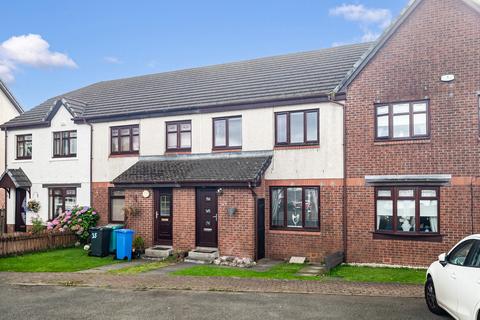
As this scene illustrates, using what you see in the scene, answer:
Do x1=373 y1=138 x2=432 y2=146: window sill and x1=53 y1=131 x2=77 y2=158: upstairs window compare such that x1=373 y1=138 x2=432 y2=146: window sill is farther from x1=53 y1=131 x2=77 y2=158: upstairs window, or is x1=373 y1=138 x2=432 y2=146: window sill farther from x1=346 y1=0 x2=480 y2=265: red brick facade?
x1=53 y1=131 x2=77 y2=158: upstairs window

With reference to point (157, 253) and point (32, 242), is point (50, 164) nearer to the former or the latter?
point (32, 242)

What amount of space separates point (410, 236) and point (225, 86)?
9.45 metres

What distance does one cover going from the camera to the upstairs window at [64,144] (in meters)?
22.2

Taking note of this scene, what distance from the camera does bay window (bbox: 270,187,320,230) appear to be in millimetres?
16469

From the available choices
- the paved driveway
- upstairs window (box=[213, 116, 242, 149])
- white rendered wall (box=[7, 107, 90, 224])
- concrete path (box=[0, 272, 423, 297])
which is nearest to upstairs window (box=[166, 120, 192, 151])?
upstairs window (box=[213, 116, 242, 149])

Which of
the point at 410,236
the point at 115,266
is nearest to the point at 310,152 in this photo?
the point at 410,236

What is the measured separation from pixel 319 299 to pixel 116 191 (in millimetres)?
12444

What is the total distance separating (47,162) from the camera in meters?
22.8

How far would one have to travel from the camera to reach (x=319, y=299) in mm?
10711

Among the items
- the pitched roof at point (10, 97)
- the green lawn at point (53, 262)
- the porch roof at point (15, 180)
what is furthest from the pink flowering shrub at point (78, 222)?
the pitched roof at point (10, 97)

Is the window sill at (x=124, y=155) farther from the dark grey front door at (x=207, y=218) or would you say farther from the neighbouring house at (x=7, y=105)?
the neighbouring house at (x=7, y=105)

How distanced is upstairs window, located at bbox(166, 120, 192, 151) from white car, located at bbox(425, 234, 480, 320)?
11783mm

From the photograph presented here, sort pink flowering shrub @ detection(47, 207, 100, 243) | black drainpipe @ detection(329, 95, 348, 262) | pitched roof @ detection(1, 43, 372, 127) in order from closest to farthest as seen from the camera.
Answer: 1. black drainpipe @ detection(329, 95, 348, 262)
2. pitched roof @ detection(1, 43, 372, 127)
3. pink flowering shrub @ detection(47, 207, 100, 243)

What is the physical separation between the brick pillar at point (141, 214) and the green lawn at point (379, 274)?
755cm
